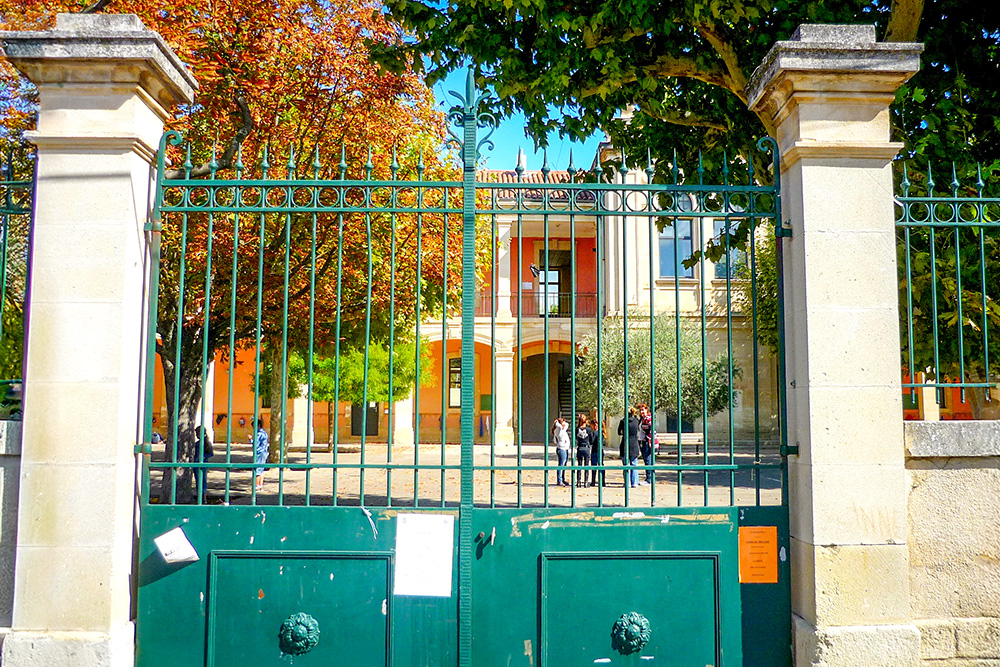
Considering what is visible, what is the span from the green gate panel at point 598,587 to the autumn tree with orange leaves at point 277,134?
4684 millimetres

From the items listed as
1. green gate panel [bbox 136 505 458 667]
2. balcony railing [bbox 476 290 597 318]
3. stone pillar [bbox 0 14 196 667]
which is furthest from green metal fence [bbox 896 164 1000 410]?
balcony railing [bbox 476 290 597 318]

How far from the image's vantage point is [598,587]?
4480 millimetres

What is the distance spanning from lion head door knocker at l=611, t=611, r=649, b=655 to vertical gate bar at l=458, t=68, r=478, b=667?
830 mm

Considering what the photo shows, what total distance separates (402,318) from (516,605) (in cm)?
888

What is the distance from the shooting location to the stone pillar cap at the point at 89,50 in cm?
427

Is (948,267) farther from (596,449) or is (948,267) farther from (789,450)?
(596,449)

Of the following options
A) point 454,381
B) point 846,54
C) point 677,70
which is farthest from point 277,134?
point 454,381

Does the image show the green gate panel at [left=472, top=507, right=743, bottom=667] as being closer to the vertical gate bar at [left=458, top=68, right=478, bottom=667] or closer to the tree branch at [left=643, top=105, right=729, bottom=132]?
the vertical gate bar at [left=458, top=68, right=478, bottom=667]

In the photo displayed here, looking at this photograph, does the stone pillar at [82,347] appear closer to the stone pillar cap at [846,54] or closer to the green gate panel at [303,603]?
the green gate panel at [303,603]

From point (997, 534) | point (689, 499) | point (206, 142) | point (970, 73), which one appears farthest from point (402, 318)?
point (997, 534)

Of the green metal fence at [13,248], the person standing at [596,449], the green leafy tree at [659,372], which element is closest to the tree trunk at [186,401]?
the green metal fence at [13,248]

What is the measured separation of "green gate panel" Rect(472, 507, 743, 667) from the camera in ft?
14.6

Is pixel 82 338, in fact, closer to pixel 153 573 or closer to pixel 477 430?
pixel 153 573

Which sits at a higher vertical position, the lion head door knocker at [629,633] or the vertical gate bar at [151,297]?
the vertical gate bar at [151,297]
